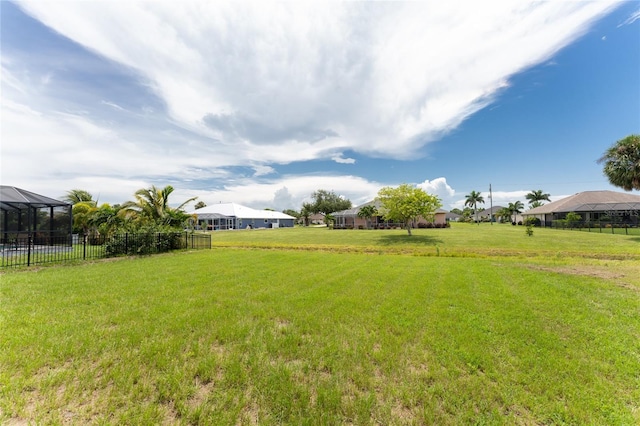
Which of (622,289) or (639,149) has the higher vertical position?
(639,149)

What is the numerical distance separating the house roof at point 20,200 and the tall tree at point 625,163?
4237 cm

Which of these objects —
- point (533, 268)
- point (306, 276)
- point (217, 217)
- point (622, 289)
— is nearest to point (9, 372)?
point (306, 276)

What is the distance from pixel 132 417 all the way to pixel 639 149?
34.9 meters

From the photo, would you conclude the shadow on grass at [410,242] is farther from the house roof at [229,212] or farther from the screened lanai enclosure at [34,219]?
the house roof at [229,212]

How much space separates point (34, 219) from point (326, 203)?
56.3 metres

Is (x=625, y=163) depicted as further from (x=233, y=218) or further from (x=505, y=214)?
(x=233, y=218)

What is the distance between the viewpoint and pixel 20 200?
46.6ft

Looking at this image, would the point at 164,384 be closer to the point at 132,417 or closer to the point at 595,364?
the point at 132,417

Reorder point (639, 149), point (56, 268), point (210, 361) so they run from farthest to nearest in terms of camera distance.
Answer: point (639, 149) < point (56, 268) < point (210, 361)

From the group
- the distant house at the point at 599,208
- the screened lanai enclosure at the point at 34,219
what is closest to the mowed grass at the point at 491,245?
the screened lanai enclosure at the point at 34,219

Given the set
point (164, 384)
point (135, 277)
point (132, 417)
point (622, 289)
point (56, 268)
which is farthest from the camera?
point (56, 268)

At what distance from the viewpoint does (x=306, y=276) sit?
8938 millimetres

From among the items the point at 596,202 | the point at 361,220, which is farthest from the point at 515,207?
the point at 361,220

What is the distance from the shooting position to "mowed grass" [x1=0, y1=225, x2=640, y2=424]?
2.84 meters
